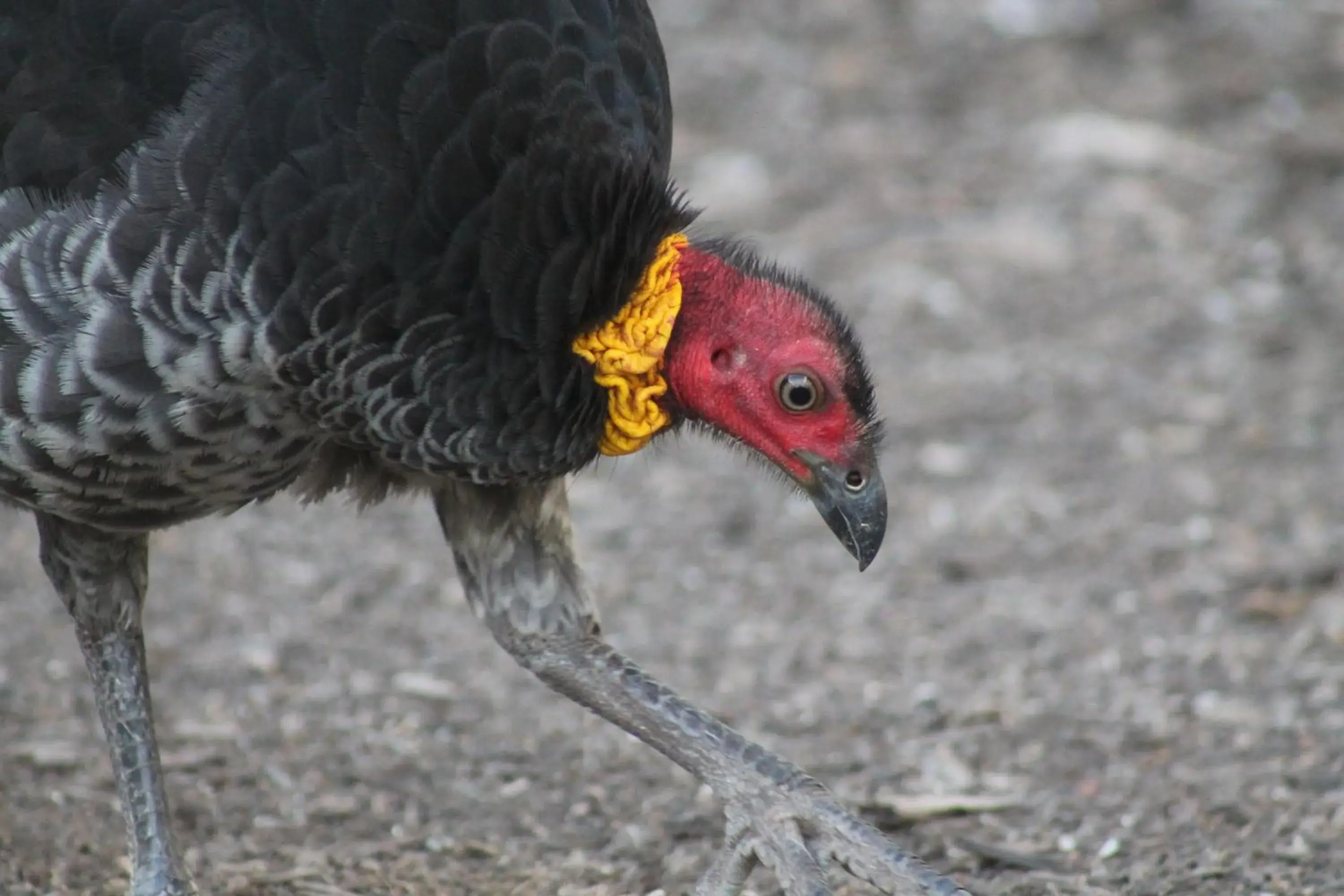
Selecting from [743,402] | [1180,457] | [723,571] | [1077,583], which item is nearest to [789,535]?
[723,571]

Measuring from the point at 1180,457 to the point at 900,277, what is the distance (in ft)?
5.33

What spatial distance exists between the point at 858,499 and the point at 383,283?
3.43ft

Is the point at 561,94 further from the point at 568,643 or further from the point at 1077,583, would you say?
the point at 1077,583

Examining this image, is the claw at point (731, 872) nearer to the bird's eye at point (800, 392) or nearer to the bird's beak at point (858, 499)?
the bird's beak at point (858, 499)

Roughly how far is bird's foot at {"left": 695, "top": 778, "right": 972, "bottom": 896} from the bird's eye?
82cm

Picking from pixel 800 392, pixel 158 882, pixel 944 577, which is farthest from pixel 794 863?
pixel 944 577

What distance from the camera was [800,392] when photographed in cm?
379

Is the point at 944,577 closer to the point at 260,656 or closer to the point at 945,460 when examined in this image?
the point at 945,460

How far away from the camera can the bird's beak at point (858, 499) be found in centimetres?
381

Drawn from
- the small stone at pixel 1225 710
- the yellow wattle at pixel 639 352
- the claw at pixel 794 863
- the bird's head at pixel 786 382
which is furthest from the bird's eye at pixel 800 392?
the small stone at pixel 1225 710

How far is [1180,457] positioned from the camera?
675cm

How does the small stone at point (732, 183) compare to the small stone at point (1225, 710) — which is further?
the small stone at point (732, 183)

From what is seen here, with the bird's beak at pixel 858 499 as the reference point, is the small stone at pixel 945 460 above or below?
above

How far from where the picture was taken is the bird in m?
3.61
